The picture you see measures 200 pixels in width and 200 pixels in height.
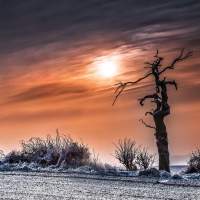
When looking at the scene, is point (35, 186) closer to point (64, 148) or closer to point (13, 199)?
point (13, 199)

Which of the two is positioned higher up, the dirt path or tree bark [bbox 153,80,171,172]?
tree bark [bbox 153,80,171,172]

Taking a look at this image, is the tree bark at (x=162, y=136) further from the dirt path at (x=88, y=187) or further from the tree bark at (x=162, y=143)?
the dirt path at (x=88, y=187)

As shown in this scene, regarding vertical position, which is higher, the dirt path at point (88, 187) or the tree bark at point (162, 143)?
the tree bark at point (162, 143)

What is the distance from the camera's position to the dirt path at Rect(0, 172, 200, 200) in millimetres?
10609

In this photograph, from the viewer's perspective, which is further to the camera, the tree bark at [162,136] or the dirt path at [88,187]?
the tree bark at [162,136]

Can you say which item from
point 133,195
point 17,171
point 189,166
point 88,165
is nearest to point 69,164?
point 88,165

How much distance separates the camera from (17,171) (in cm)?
1659

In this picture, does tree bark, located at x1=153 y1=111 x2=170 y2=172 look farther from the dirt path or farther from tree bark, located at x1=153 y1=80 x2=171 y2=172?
the dirt path

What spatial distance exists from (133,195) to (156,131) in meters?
10.6

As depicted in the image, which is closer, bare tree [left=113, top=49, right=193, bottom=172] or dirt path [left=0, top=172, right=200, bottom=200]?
dirt path [left=0, top=172, right=200, bottom=200]

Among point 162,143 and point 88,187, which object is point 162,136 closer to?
point 162,143

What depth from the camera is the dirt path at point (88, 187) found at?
1061 centimetres

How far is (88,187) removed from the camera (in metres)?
12.1

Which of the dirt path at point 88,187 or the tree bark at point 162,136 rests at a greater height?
the tree bark at point 162,136
